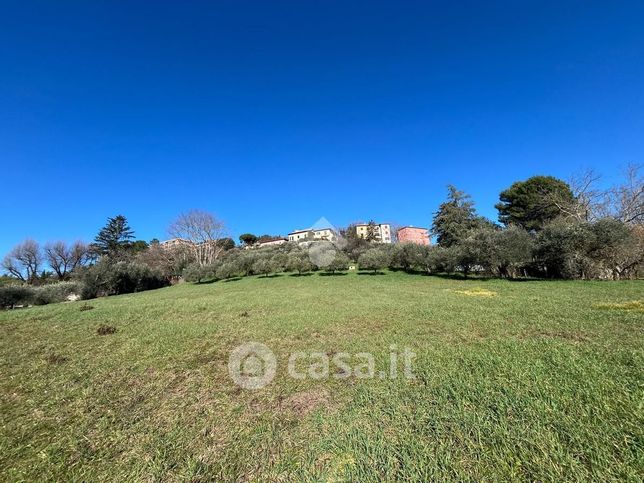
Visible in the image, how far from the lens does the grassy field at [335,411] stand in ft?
6.64

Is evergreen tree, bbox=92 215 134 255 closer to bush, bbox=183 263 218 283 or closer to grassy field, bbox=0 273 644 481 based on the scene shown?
bush, bbox=183 263 218 283

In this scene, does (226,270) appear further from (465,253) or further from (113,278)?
(465,253)

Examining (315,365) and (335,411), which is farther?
(315,365)

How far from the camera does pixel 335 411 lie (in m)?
2.73

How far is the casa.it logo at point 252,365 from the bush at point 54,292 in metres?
21.4

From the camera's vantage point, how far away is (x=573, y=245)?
14477 mm

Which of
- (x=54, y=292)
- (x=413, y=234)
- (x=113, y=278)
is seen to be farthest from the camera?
(x=413, y=234)

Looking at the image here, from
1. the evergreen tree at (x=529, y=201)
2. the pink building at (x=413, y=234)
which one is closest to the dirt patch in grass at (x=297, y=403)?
the evergreen tree at (x=529, y=201)

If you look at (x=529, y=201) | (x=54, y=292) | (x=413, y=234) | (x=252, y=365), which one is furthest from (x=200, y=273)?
(x=413, y=234)

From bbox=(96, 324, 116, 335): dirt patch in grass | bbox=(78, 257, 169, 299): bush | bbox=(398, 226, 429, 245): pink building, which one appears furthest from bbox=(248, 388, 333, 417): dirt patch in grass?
bbox=(398, 226, 429, 245): pink building

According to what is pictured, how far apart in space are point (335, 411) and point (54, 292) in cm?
2532

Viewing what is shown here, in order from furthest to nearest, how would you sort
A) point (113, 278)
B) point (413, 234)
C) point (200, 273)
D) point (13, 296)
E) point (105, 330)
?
1. point (413, 234)
2. point (200, 273)
3. point (113, 278)
4. point (13, 296)
5. point (105, 330)

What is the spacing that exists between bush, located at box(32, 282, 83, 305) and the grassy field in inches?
722

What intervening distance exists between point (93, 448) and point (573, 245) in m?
19.7
